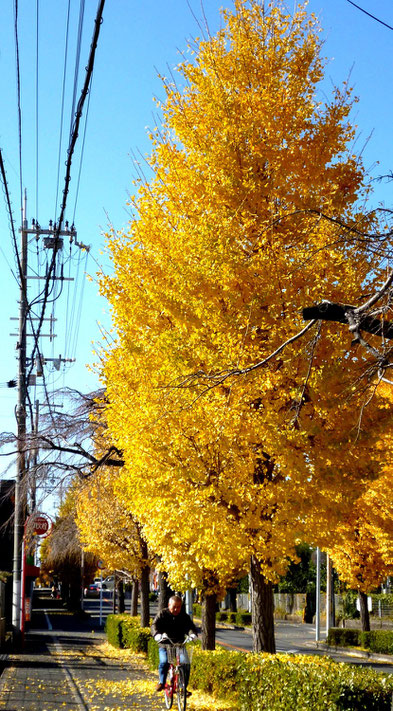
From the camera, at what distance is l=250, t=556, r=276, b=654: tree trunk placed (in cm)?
1160

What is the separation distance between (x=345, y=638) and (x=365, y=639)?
82.0 inches

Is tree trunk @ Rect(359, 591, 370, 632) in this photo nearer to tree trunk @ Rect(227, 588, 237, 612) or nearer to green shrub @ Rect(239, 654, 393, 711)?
green shrub @ Rect(239, 654, 393, 711)

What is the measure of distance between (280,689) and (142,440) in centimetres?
349

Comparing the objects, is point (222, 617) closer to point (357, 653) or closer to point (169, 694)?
point (357, 653)

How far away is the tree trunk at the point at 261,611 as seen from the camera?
11602mm

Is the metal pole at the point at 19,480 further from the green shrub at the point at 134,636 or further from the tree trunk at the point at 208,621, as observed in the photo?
the tree trunk at the point at 208,621

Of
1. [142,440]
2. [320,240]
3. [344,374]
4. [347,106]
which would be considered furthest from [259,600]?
[347,106]

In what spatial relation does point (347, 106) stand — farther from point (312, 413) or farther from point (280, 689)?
point (280, 689)

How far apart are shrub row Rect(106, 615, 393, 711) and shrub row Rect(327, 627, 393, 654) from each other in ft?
57.1

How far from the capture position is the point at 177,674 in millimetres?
10375

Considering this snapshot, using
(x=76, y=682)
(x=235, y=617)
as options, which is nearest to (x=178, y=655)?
(x=76, y=682)

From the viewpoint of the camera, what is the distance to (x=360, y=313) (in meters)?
6.67

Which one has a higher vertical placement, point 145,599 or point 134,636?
point 145,599

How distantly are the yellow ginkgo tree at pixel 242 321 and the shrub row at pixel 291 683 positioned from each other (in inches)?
36.8
